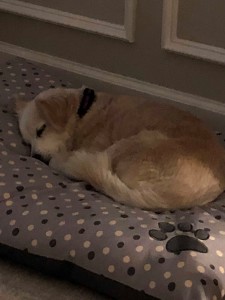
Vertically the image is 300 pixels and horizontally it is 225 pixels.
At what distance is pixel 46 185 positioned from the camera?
7.07ft

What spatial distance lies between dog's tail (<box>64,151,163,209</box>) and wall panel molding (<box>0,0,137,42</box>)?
28.9 inches

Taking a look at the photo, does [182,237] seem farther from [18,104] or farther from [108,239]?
[18,104]

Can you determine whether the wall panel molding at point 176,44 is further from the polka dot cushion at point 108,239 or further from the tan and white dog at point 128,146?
the polka dot cushion at point 108,239

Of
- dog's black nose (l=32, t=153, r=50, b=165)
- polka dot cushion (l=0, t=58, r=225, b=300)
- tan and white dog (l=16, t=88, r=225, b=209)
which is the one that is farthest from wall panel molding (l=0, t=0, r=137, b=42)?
polka dot cushion (l=0, t=58, r=225, b=300)

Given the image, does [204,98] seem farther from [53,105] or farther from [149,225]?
[149,225]

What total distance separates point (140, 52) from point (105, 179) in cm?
86

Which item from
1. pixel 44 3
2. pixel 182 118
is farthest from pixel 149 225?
pixel 44 3

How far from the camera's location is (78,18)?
2936 mm

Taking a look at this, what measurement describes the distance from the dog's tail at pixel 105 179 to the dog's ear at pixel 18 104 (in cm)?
38

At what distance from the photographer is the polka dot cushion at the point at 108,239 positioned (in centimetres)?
174

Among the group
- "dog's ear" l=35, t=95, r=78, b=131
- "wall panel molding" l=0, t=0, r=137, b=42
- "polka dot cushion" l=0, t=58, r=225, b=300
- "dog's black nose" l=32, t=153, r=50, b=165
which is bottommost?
"dog's black nose" l=32, t=153, r=50, b=165

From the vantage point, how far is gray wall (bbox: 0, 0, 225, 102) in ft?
8.69

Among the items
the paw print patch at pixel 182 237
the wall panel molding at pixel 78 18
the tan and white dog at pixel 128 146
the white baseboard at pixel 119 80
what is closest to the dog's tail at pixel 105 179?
the tan and white dog at pixel 128 146

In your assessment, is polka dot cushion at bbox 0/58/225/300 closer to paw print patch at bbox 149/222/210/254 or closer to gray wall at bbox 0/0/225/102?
paw print patch at bbox 149/222/210/254
